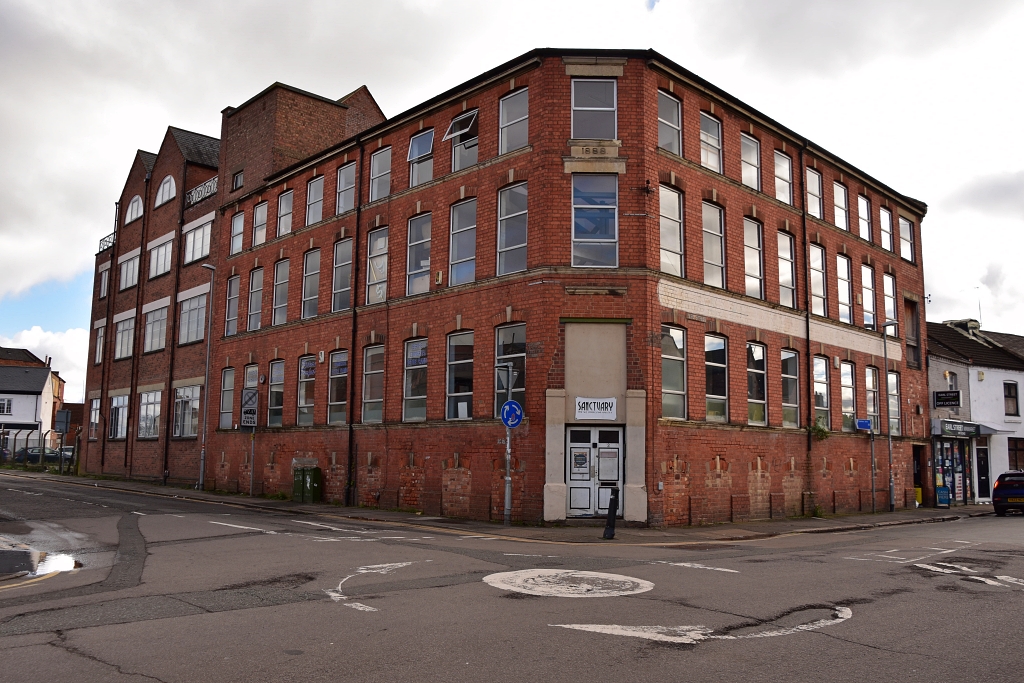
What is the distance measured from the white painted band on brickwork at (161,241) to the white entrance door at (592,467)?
26.6 meters

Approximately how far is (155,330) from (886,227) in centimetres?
3250

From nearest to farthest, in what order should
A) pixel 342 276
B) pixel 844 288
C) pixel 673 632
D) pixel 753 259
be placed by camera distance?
pixel 673 632 < pixel 753 259 < pixel 342 276 < pixel 844 288

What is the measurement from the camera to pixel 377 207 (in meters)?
26.3

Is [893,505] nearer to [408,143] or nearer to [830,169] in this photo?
[830,169]

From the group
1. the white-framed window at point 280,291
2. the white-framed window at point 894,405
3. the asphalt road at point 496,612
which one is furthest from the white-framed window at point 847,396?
the white-framed window at point 280,291

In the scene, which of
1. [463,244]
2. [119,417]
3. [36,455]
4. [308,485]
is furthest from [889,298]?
[36,455]

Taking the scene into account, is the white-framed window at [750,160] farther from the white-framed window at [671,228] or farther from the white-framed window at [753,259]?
the white-framed window at [671,228]

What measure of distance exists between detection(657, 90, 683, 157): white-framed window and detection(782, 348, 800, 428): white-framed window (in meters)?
7.35

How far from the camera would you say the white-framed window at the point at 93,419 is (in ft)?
141

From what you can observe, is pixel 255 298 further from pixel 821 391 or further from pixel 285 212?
pixel 821 391

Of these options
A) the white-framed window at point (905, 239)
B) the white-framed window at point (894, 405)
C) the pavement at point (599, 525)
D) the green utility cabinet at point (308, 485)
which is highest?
the white-framed window at point (905, 239)

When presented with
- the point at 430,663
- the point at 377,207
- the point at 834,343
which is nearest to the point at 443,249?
the point at 377,207

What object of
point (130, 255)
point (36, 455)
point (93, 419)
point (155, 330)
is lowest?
point (36, 455)

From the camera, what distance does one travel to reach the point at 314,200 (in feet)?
96.5
